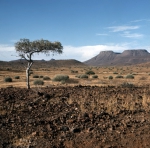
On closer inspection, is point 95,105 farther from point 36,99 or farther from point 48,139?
point 48,139

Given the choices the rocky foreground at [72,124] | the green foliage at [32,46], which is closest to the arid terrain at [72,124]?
the rocky foreground at [72,124]

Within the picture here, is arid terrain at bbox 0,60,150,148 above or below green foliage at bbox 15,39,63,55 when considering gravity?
below

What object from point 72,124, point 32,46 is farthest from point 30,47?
point 72,124

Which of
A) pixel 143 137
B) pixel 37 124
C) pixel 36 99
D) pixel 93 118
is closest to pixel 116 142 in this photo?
pixel 143 137

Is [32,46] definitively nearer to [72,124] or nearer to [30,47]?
[30,47]

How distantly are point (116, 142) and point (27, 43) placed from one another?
12587 millimetres

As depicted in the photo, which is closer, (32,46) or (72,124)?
(72,124)

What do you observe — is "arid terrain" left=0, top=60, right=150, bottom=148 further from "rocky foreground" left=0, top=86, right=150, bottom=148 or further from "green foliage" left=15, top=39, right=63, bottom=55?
"green foliage" left=15, top=39, right=63, bottom=55

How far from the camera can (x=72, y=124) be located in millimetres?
7371

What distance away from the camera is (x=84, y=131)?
685 centimetres

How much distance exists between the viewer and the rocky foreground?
6.14 metres

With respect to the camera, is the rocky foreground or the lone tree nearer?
the rocky foreground

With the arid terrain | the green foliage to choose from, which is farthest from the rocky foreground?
the green foliage

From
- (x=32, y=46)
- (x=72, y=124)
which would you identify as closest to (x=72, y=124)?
(x=72, y=124)
